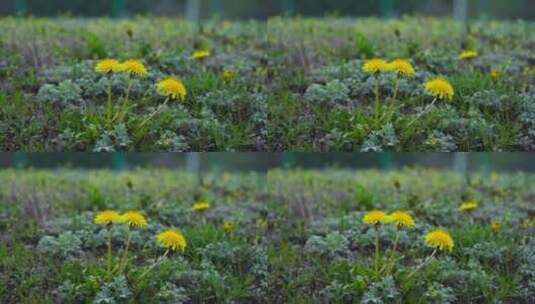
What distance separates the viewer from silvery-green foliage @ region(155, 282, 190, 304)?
548 centimetres

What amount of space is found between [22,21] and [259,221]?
2279 millimetres

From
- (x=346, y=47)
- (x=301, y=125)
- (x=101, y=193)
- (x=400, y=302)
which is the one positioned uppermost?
(x=346, y=47)

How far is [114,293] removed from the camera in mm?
5410

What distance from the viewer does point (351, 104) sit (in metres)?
5.95

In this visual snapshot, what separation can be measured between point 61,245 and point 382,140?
2.16 m

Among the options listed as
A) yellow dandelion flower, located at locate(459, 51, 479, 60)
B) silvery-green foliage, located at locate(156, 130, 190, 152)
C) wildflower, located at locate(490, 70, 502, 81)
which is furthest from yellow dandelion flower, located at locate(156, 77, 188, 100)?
wildflower, located at locate(490, 70, 502, 81)

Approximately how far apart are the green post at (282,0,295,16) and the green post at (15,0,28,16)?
75.6 inches

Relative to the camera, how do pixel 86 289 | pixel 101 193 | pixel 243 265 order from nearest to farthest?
1. pixel 86 289
2. pixel 243 265
3. pixel 101 193

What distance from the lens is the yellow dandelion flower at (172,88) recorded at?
583 centimetres

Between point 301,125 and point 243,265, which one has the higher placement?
point 301,125

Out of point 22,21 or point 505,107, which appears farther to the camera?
point 22,21

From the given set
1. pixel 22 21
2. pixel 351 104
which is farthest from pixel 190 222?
pixel 22 21

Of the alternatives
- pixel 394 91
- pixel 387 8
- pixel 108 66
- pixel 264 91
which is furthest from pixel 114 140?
pixel 387 8

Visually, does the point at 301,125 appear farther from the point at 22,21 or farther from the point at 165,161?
the point at 22,21
